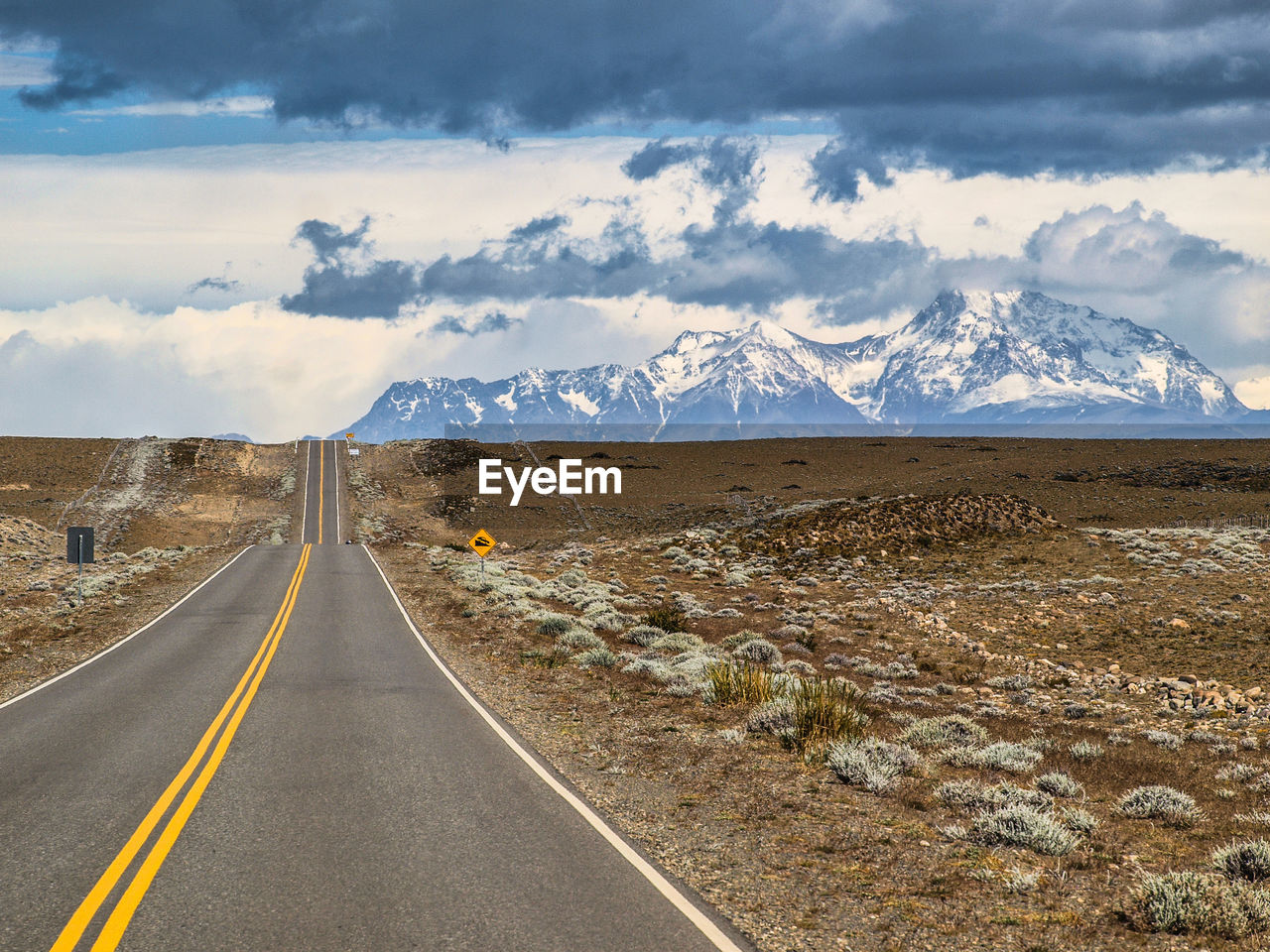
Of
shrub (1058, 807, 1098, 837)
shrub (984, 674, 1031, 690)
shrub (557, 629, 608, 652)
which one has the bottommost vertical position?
shrub (984, 674, 1031, 690)

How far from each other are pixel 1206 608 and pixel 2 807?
29403 mm

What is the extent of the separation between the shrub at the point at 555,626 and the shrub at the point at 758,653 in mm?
Answer: 4765

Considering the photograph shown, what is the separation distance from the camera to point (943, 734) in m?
12.5

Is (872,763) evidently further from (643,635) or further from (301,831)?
(643,635)

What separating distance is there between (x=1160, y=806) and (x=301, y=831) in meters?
8.89

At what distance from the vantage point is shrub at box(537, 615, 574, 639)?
22953 mm

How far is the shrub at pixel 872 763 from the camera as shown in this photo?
987 centimetres

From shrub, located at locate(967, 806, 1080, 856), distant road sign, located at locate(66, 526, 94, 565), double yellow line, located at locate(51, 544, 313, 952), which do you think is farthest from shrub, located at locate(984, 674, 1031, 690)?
distant road sign, located at locate(66, 526, 94, 565)

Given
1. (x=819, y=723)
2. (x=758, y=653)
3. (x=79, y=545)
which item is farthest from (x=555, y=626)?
(x=79, y=545)

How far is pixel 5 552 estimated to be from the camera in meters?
44.5

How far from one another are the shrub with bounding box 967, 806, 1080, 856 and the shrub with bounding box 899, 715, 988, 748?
3.76m

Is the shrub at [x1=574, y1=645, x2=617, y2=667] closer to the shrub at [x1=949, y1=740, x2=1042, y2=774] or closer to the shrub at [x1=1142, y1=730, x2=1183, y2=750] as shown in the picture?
the shrub at [x1=949, y1=740, x2=1042, y2=774]

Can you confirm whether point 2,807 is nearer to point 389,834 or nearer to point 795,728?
point 389,834

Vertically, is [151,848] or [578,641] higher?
[151,848]
